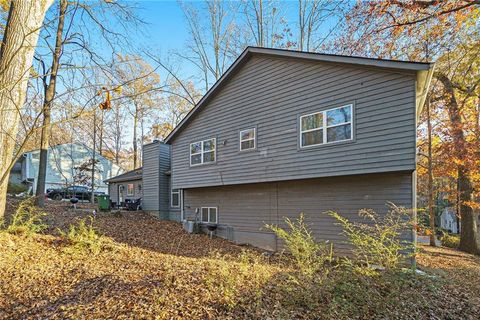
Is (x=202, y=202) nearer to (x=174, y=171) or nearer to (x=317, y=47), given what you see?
(x=174, y=171)

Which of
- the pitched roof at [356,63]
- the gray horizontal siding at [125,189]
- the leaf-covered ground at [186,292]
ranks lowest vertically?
the leaf-covered ground at [186,292]

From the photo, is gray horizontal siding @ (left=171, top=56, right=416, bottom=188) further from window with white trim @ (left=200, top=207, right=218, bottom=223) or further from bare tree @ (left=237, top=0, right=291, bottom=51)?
bare tree @ (left=237, top=0, right=291, bottom=51)

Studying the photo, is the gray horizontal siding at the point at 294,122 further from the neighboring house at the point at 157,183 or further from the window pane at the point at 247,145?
the neighboring house at the point at 157,183

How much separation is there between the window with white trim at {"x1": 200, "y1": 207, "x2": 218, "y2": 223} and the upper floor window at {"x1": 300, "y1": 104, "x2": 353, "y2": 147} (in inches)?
247

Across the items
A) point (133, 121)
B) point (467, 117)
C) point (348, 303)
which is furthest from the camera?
point (133, 121)

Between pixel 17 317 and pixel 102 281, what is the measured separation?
1.17m

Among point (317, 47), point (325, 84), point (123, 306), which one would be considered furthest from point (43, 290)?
point (317, 47)

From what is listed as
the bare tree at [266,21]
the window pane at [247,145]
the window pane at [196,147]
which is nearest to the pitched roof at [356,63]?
the window pane at [196,147]

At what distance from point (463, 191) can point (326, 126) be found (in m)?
9.05

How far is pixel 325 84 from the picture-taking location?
9.88 m

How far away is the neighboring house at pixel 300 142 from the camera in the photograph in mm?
8422

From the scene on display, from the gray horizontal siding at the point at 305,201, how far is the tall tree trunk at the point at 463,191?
707cm

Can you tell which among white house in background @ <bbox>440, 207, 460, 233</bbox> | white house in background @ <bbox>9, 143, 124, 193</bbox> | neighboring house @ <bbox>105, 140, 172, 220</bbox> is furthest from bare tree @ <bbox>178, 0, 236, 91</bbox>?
white house in background @ <bbox>440, 207, 460, 233</bbox>

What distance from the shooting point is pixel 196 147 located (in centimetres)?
1454
